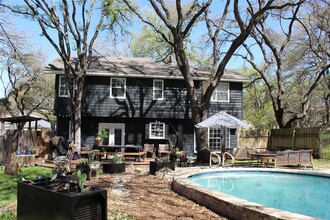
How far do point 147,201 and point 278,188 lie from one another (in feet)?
16.2

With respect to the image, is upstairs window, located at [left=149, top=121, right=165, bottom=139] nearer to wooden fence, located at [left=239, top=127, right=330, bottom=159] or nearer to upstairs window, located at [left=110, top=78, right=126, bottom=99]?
upstairs window, located at [left=110, top=78, right=126, bottom=99]

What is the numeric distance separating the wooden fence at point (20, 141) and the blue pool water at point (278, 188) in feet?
31.6

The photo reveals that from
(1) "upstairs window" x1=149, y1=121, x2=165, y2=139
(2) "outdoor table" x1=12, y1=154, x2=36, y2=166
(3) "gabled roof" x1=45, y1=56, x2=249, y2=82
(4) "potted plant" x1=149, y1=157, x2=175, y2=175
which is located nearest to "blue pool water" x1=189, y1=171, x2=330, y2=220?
(4) "potted plant" x1=149, y1=157, x2=175, y2=175

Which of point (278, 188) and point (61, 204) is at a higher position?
point (61, 204)

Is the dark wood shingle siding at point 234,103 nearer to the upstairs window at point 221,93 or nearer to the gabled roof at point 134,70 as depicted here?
the upstairs window at point 221,93

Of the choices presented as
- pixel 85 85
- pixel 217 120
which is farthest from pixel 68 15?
pixel 217 120

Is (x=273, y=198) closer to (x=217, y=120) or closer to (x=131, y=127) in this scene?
(x=217, y=120)

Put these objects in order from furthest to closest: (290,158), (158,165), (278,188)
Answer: (290,158), (158,165), (278,188)

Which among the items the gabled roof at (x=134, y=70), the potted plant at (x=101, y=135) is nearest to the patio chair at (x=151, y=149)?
the potted plant at (x=101, y=135)

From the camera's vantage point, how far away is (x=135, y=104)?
69.6 ft

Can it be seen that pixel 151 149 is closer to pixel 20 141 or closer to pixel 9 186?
pixel 20 141

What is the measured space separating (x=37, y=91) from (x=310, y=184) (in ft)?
104

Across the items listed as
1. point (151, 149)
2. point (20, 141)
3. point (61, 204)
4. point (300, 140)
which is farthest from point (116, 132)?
point (61, 204)

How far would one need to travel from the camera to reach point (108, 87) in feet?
68.9
